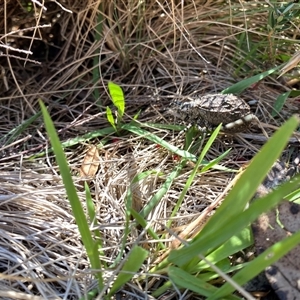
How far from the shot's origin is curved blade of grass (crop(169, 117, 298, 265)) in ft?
2.86

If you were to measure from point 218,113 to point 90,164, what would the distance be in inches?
16.7

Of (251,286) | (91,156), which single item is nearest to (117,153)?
(91,156)

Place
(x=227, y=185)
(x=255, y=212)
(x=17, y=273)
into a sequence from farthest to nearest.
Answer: (x=227, y=185) → (x=17, y=273) → (x=255, y=212)

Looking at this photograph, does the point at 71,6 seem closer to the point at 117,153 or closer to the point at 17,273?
the point at 117,153

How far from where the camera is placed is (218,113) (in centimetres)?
153

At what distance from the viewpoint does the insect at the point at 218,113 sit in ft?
4.98

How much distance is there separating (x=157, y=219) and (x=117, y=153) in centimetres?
39

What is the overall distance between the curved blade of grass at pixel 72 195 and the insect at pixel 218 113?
64cm

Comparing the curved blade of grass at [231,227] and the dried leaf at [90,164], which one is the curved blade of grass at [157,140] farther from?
the curved blade of grass at [231,227]

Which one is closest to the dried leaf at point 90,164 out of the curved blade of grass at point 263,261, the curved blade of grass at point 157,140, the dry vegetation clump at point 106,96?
the dry vegetation clump at point 106,96

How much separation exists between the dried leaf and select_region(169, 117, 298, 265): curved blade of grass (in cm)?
49

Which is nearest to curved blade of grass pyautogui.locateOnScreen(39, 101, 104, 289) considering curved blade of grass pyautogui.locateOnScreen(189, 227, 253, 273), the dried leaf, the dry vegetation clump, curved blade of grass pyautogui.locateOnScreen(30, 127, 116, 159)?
the dry vegetation clump

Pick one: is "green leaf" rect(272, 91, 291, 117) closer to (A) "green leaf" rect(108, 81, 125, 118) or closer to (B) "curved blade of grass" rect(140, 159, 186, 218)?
(B) "curved blade of grass" rect(140, 159, 186, 218)

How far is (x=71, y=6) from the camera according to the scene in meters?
1.87
